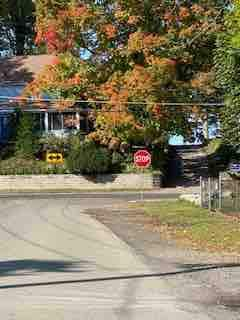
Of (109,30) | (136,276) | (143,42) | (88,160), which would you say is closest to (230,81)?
(143,42)

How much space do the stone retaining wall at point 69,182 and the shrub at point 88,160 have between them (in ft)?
2.13

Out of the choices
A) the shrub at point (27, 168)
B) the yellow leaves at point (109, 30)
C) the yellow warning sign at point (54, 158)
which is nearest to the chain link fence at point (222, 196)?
the yellow leaves at point (109, 30)

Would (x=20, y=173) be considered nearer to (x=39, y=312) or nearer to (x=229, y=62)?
(x=229, y=62)

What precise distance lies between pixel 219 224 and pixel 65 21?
33.1 m

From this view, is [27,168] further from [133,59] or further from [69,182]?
[133,59]

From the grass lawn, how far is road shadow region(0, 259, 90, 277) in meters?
3.96

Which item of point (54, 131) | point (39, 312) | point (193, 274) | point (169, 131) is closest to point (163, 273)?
point (193, 274)

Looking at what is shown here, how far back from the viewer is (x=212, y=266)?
1454cm

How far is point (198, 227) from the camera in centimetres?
2325

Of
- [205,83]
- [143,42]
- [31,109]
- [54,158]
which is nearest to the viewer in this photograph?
[143,42]

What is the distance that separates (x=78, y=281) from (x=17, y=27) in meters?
76.4

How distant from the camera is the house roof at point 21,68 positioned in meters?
66.6

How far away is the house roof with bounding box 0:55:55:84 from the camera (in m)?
66.6

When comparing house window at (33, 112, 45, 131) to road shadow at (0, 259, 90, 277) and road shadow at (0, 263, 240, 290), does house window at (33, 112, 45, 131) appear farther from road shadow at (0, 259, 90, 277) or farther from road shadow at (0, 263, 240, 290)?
road shadow at (0, 263, 240, 290)
